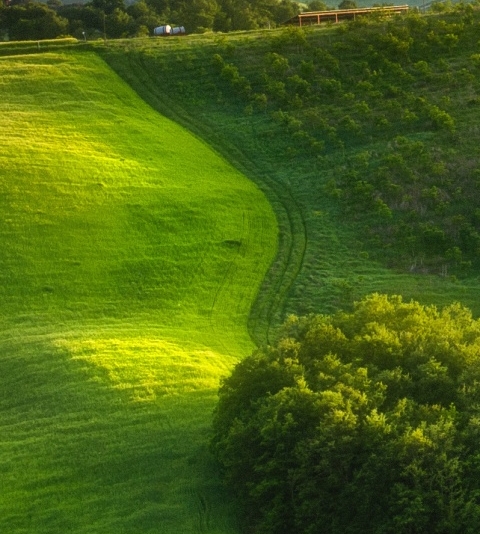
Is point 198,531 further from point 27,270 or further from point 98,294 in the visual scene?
point 27,270

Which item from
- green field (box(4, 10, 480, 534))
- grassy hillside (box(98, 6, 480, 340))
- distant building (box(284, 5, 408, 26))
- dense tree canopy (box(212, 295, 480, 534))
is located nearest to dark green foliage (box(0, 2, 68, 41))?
green field (box(4, 10, 480, 534))

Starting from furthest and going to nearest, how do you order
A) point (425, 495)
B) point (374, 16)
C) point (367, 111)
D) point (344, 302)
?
point (374, 16) → point (367, 111) → point (344, 302) → point (425, 495)

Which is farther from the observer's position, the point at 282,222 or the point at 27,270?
the point at 282,222

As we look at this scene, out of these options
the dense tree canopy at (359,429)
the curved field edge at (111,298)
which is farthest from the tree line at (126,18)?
the dense tree canopy at (359,429)

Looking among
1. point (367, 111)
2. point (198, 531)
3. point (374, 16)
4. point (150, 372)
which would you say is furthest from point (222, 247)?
point (374, 16)

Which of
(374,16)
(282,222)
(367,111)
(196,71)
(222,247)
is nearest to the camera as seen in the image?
(222,247)

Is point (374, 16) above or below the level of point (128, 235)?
above

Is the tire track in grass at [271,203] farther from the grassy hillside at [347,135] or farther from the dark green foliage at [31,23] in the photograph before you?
the dark green foliage at [31,23]

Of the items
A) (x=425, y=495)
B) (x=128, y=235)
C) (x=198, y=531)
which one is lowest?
(x=198, y=531)
